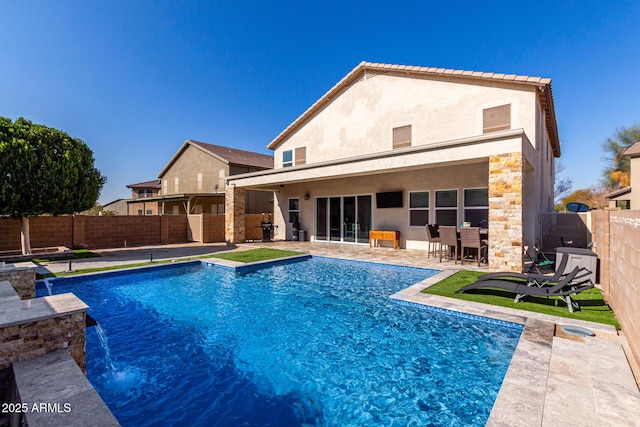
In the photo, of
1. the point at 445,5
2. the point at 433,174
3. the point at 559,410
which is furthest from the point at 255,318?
the point at 445,5

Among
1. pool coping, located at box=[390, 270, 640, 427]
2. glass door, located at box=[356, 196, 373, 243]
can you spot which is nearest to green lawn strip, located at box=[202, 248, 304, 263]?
glass door, located at box=[356, 196, 373, 243]

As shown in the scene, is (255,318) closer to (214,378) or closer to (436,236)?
(214,378)

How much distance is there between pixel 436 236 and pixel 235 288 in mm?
7824

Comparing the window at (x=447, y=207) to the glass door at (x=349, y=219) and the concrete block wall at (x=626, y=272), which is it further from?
the concrete block wall at (x=626, y=272)

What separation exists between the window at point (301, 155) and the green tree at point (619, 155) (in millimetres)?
32832

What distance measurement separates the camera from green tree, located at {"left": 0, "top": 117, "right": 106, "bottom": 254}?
11.6m

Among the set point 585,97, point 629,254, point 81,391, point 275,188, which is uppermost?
point 585,97

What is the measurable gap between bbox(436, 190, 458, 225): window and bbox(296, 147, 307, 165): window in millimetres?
7826

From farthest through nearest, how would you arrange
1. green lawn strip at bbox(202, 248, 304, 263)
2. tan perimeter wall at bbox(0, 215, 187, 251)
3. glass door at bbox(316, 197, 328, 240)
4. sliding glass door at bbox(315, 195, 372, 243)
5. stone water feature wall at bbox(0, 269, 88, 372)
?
glass door at bbox(316, 197, 328, 240), sliding glass door at bbox(315, 195, 372, 243), tan perimeter wall at bbox(0, 215, 187, 251), green lawn strip at bbox(202, 248, 304, 263), stone water feature wall at bbox(0, 269, 88, 372)

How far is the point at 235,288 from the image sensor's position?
8273mm

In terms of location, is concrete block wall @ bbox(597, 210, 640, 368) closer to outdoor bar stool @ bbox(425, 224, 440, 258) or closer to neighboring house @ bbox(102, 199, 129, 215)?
outdoor bar stool @ bbox(425, 224, 440, 258)

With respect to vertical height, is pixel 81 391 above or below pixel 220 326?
above

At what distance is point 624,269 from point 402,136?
10599mm

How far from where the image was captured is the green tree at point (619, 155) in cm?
3052
